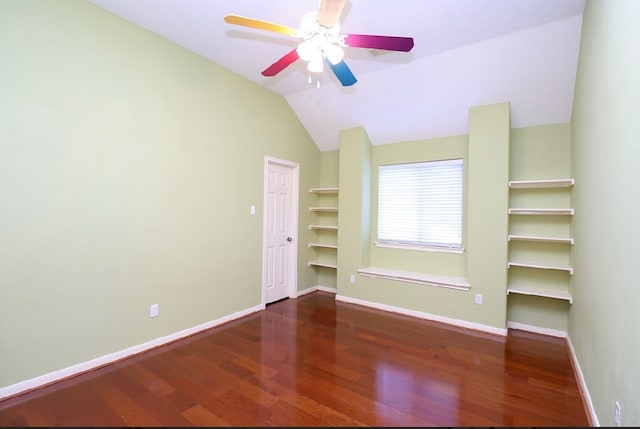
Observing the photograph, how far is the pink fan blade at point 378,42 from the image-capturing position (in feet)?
6.24

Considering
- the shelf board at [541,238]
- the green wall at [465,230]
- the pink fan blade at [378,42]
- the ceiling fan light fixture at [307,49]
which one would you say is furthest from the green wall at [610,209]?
the ceiling fan light fixture at [307,49]

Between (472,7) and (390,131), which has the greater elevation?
(472,7)

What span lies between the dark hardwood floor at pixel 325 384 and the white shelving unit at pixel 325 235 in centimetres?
164

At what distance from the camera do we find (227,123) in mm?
3572

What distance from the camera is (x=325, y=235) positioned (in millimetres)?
5051

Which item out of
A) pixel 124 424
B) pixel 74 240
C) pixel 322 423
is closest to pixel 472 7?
pixel 322 423

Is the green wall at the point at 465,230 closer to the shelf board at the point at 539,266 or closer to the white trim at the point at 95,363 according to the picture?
the shelf board at the point at 539,266

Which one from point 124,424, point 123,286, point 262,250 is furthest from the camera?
point 262,250

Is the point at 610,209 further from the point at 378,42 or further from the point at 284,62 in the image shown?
the point at 284,62

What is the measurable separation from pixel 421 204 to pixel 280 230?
208 centimetres

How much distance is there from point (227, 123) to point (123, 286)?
2.06m

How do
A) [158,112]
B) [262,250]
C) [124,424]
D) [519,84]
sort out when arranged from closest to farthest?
1. [124,424]
2. [158,112]
3. [519,84]
4. [262,250]

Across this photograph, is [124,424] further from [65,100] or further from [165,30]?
[165,30]

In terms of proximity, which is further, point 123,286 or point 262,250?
point 262,250
